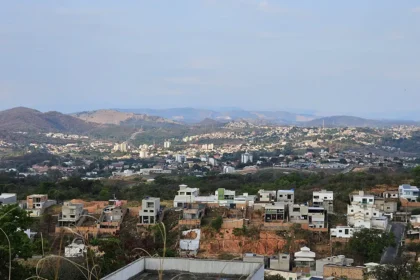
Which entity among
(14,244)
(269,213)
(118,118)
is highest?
(14,244)

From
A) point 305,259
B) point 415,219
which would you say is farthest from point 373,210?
point 305,259

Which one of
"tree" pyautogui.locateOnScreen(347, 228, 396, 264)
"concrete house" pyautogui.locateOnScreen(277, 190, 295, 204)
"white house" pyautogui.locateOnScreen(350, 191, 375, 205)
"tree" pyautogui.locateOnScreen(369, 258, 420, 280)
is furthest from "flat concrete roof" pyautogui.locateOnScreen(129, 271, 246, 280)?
"white house" pyautogui.locateOnScreen(350, 191, 375, 205)

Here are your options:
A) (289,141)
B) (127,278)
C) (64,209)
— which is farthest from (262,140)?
(127,278)

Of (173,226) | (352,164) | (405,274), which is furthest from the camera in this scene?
(352,164)

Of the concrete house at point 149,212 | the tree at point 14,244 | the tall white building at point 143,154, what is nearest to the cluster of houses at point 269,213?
the concrete house at point 149,212

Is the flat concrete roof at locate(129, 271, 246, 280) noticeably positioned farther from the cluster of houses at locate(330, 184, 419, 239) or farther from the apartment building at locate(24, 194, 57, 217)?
the apartment building at locate(24, 194, 57, 217)

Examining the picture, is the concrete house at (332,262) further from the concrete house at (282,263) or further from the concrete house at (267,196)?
the concrete house at (267,196)

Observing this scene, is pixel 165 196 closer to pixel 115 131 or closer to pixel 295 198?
pixel 295 198

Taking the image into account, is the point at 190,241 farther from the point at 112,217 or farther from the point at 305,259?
the point at 305,259
